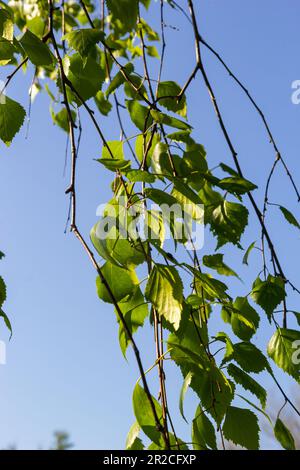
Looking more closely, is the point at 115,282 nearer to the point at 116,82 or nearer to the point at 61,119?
the point at 116,82

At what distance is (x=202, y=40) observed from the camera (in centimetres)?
91

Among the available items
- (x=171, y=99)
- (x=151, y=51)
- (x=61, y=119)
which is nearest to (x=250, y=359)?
(x=171, y=99)

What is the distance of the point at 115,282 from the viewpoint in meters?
0.67

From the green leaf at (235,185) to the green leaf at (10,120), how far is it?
0.23 meters

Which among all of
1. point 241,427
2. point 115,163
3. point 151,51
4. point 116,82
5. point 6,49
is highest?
point 151,51

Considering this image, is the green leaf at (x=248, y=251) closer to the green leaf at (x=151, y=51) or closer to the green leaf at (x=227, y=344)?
the green leaf at (x=227, y=344)

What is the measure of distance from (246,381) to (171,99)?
40 centimetres

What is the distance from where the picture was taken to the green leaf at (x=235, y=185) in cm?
70

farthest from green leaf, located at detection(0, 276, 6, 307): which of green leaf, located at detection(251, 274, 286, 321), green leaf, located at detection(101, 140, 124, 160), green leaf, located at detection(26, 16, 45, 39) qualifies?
green leaf, located at detection(26, 16, 45, 39)

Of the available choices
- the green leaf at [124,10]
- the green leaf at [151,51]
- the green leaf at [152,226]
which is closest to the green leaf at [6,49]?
the green leaf at [124,10]

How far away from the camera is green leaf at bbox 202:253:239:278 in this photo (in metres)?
0.89
